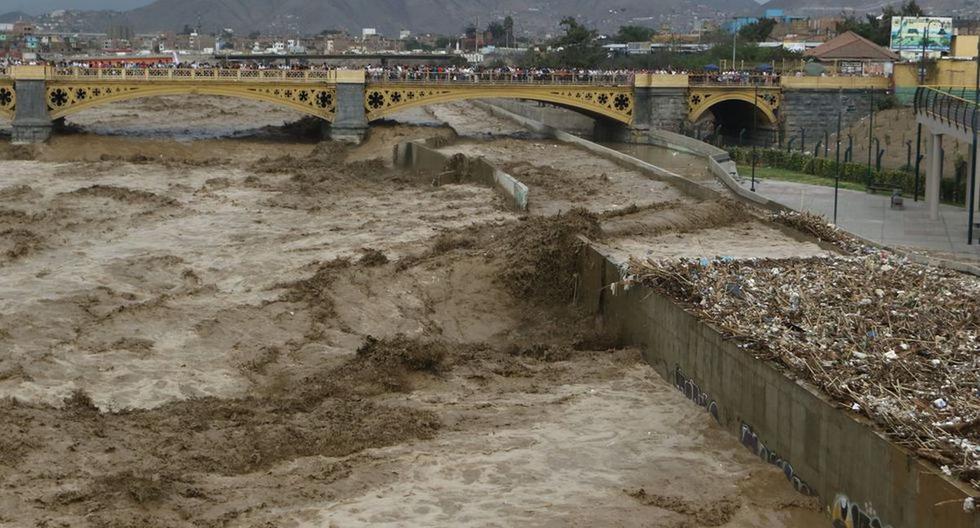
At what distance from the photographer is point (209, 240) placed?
45.1 m

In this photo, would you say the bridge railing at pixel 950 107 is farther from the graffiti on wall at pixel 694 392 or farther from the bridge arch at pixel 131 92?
the bridge arch at pixel 131 92

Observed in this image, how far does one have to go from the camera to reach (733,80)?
84625mm

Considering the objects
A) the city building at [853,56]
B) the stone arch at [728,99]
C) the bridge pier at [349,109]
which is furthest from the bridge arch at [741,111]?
the bridge pier at [349,109]

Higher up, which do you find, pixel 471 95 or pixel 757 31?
pixel 757 31

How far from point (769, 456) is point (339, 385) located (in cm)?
912

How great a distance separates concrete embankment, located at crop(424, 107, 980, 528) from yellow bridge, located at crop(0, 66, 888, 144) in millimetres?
43333

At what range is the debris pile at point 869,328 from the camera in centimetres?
1989

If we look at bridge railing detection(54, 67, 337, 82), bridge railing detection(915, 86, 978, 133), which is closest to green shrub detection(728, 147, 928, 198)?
bridge railing detection(915, 86, 978, 133)

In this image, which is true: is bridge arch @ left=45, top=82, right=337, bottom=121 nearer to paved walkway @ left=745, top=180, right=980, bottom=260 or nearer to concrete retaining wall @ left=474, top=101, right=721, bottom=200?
concrete retaining wall @ left=474, top=101, right=721, bottom=200

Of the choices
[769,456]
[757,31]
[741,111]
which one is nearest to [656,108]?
[741,111]

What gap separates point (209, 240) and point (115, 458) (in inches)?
897

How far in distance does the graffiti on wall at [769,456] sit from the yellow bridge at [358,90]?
51.6m

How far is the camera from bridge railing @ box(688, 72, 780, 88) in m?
82.6

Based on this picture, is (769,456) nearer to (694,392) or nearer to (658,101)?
(694,392)
